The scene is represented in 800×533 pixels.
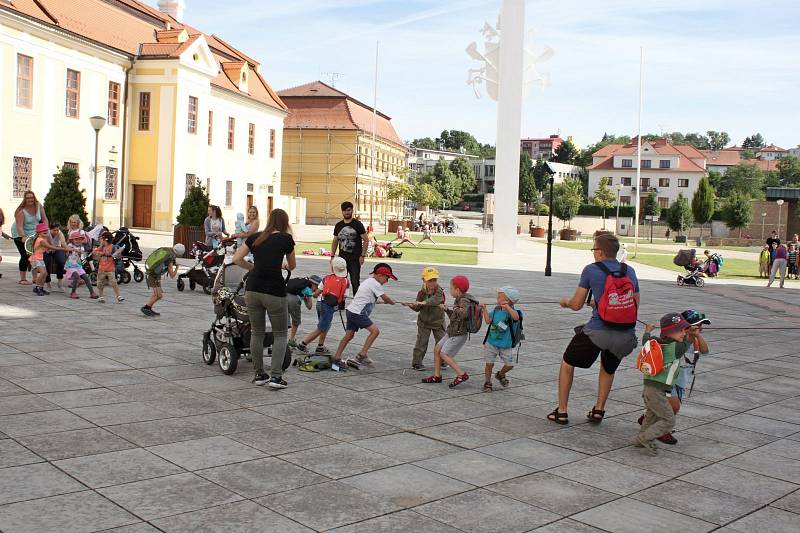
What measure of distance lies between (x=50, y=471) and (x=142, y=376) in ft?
10.4

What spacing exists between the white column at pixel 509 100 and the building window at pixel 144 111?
1728 cm

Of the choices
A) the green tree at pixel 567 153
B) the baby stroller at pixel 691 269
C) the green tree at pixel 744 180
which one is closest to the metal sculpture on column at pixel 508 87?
the baby stroller at pixel 691 269

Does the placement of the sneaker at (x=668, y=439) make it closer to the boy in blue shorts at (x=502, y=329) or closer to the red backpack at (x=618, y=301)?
the red backpack at (x=618, y=301)

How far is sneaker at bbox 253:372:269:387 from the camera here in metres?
8.45

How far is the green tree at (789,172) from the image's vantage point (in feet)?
479

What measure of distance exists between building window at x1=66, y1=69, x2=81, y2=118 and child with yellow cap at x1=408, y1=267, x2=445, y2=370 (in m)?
30.8

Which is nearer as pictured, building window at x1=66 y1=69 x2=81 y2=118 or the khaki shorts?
the khaki shorts

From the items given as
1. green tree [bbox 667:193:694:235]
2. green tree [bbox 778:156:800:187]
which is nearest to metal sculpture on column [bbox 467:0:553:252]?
green tree [bbox 667:193:694:235]

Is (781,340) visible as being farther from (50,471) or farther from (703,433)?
(50,471)

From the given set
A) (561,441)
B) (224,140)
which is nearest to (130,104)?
(224,140)

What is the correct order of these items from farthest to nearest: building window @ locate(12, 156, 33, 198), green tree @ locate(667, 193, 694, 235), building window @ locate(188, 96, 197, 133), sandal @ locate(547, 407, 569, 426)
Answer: green tree @ locate(667, 193, 694, 235) < building window @ locate(188, 96, 197, 133) < building window @ locate(12, 156, 33, 198) < sandal @ locate(547, 407, 569, 426)

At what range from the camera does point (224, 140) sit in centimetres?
4869

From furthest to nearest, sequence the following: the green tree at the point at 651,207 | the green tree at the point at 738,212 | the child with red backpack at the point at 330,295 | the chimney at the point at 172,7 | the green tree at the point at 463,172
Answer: the green tree at the point at 463,172 → the green tree at the point at 651,207 → the green tree at the point at 738,212 → the chimney at the point at 172,7 → the child with red backpack at the point at 330,295

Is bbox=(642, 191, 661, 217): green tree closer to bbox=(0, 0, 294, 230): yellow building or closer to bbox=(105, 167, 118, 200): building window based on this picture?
bbox=(0, 0, 294, 230): yellow building
